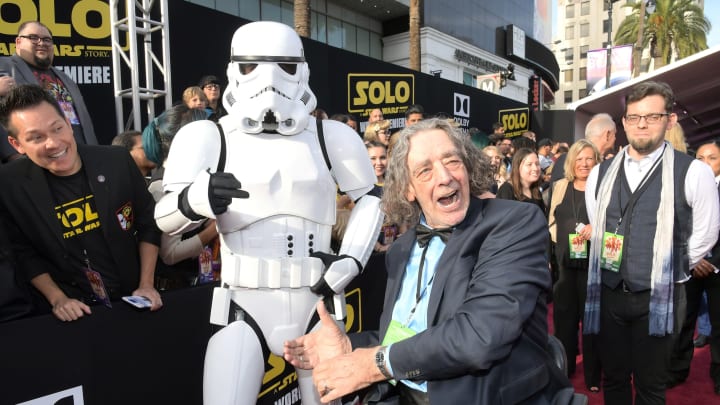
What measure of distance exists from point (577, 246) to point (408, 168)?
7.32 feet

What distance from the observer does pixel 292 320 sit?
212 centimetres

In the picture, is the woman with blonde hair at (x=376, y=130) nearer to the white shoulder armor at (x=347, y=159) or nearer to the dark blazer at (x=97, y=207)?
the white shoulder armor at (x=347, y=159)

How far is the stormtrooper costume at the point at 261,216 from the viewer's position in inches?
81.0

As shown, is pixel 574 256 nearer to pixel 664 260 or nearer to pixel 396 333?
pixel 664 260

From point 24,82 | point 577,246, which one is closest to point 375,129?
point 577,246

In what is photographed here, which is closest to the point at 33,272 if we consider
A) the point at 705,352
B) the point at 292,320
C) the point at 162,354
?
the point at 162,354

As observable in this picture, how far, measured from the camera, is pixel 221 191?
1.83m

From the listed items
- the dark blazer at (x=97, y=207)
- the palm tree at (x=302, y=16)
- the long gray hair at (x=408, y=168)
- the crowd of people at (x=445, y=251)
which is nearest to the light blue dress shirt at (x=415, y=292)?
the crowd of people at (x=445, y=251)

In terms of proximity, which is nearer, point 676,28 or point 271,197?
point 271,197

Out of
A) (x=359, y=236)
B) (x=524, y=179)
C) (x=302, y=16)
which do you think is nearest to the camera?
(x=359, y=236)

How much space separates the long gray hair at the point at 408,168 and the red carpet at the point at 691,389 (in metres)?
2.46

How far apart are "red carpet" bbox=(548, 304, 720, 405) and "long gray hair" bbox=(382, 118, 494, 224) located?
2464 mm

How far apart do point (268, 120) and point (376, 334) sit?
1051 mm

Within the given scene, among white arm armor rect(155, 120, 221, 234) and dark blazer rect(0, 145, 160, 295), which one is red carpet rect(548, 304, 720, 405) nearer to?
white arm armor rect(155, 120, 221, 234)
